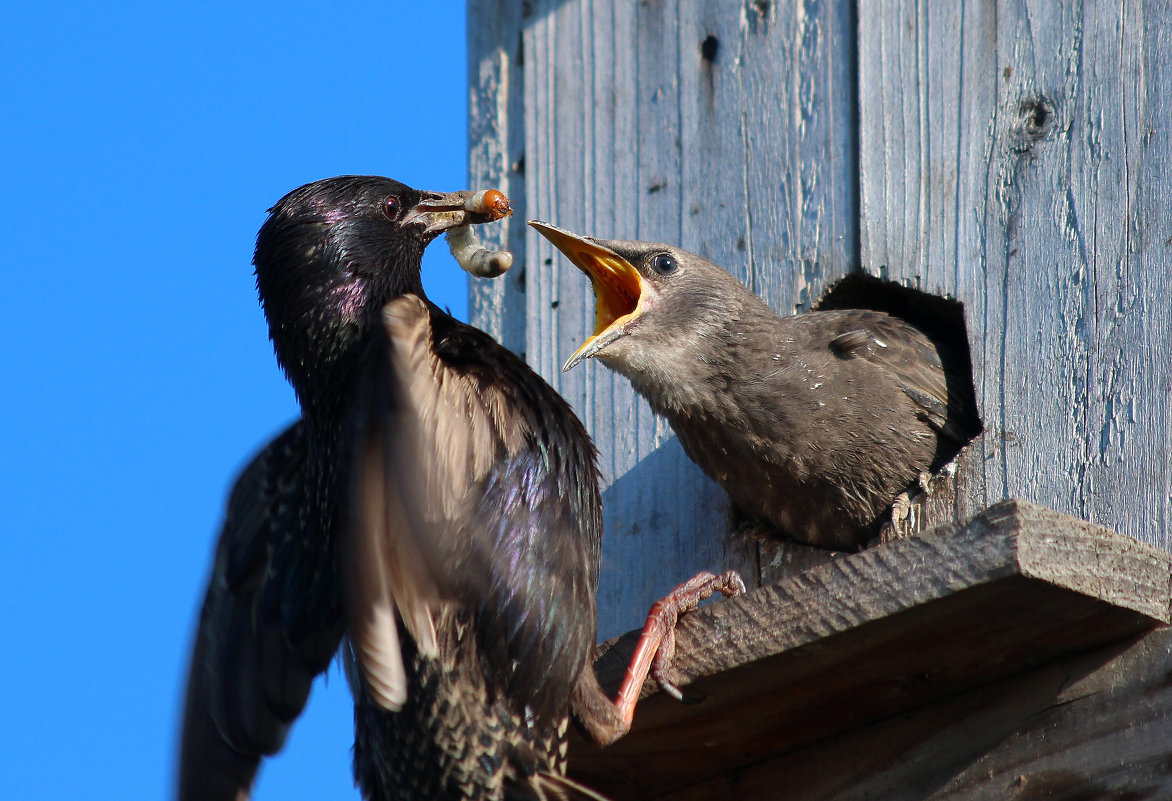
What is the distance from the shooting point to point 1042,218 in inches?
117

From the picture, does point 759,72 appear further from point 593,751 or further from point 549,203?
point 593,751

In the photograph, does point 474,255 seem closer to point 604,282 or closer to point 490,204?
point 490,204

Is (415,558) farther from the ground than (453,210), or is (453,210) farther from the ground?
(453,210)

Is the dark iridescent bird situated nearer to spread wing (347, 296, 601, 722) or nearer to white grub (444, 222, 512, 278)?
spread wing (347, 296, 601, 722)

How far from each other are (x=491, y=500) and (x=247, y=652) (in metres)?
0.60

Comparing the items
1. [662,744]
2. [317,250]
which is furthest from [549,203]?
[662,744]

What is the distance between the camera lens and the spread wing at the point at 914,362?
125 inches

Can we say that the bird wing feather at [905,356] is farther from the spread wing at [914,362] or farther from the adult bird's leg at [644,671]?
the adult bird's leg at [644,671]

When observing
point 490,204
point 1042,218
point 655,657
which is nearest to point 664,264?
point 490,204

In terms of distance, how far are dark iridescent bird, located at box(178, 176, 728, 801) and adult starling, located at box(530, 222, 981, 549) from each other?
13.4 inches

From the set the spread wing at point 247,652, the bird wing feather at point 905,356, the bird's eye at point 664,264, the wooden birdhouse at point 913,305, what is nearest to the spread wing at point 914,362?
the bird wing feather at point 905,356

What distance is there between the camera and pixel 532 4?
3811 millimetres

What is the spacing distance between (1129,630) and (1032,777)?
275 millimetres

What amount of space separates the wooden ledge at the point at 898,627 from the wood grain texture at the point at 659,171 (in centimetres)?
56
